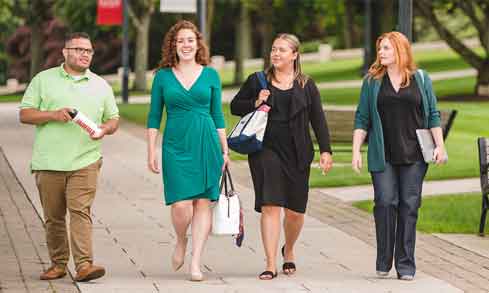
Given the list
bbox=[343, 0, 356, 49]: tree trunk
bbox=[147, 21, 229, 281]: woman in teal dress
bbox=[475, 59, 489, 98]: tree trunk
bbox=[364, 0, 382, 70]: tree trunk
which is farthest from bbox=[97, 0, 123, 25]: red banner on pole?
bbox=[147, 21, 229, 281]: woman in teal dress

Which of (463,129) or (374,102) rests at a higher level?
(374,102)

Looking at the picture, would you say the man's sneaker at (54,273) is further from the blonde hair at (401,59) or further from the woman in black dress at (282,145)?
the blonde hair at (401,59)

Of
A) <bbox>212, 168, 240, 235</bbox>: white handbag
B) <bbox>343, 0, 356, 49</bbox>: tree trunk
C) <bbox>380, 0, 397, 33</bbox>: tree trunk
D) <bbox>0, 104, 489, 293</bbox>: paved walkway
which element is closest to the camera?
<bbox>0, 104, 489, 293</bbox>: paved walkway

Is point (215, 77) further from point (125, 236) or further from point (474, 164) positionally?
point (474, 164)

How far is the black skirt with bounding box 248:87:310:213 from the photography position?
406 inches

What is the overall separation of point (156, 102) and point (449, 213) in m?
5.49

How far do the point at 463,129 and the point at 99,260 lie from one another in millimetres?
19989

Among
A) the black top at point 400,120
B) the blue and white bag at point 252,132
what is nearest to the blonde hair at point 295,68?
the blue and white bag at point 252,132

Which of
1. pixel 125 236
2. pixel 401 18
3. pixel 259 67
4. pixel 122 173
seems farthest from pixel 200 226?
pixel 259 67

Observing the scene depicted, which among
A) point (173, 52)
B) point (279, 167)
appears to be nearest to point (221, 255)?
point (279, 167)

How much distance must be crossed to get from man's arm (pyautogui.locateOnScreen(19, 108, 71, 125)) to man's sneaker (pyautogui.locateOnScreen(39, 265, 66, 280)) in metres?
1.01

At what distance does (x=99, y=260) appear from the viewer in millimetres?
11297

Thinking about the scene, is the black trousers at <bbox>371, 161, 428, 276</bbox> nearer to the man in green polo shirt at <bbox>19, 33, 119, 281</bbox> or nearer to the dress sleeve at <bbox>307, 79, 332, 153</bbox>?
the dress sleeve at <bbox>307, 79, 332, 153</bbox>

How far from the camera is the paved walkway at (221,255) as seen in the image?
10.1m
